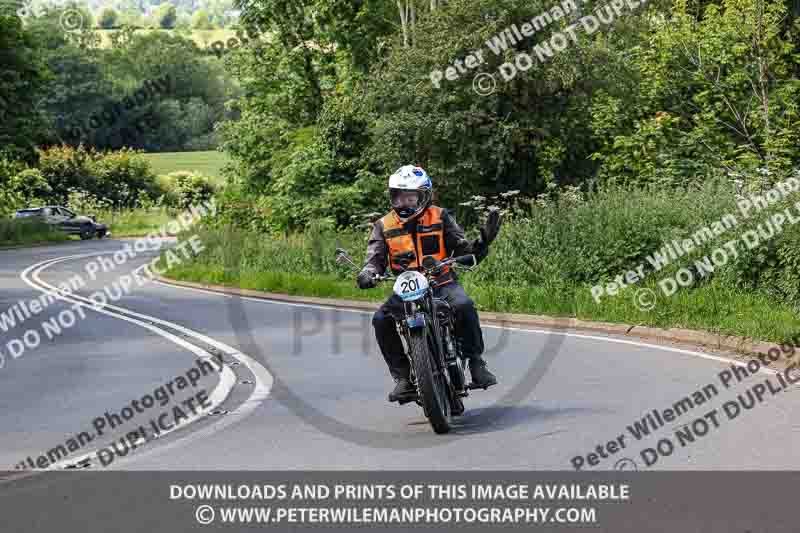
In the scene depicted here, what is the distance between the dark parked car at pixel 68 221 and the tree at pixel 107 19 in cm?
10517

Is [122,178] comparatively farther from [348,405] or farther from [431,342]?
[431,342]

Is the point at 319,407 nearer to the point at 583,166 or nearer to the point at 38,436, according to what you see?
the point at 38,436

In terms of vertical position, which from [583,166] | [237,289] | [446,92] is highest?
[446,92]

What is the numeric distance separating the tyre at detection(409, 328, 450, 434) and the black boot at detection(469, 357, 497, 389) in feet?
1.74

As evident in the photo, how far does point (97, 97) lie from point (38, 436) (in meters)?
102

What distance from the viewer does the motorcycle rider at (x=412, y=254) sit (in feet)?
31.9

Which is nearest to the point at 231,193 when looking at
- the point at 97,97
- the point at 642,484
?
the point at 642,484

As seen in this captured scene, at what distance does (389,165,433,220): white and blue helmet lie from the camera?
9688 mm

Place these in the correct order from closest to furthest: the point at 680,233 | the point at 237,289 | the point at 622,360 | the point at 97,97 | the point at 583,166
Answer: the point at 622,360, the point at 680,233, the point at 237,289, the point at 583,166, the point at 97,97

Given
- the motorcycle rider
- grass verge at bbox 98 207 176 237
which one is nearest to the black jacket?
the motorcycle rider

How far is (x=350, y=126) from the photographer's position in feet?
132

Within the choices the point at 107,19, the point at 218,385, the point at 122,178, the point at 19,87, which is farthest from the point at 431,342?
the point at 107,19

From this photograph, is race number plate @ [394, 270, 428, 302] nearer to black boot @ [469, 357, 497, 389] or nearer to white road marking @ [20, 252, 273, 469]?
black boot @ [469, 357, 497, 389]

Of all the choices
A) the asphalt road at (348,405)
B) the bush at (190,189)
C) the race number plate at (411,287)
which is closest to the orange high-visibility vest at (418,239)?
the race number plate at (411,287)
